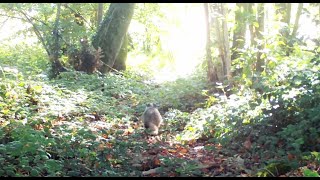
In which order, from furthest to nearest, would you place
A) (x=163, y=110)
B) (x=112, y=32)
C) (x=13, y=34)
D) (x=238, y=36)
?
(x=13, y=34)
(x=112, y=32)
(x=238, y=36)
(x=163, y=110)

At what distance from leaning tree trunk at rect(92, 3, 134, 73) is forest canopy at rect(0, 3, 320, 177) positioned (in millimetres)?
36

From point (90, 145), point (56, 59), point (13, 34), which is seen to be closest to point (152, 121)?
point (90, 145)

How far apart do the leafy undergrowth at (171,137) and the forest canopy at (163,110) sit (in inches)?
0.7

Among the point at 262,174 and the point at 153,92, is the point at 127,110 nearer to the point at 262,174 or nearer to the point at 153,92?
the point at 153,92

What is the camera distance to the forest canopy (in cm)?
500

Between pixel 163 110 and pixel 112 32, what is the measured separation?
4953 millimetres

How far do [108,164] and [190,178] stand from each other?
1054 millimetres

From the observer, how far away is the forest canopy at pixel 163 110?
500 cm

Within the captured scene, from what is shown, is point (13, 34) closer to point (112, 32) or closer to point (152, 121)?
point (112, 32)

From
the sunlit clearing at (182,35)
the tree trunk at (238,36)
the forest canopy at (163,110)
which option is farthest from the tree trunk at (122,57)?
the tree trunk at (238,36)

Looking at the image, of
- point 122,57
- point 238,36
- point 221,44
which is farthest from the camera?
point 122,57

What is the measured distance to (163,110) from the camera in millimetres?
10438

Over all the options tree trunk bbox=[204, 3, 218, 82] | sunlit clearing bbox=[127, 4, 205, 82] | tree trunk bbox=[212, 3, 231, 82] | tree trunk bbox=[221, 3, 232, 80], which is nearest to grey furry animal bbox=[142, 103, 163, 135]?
tree trunk bbox=[221, 3, 232, 80]

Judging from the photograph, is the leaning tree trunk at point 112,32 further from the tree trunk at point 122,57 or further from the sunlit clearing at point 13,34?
the sunlit clearing at point 13,34
